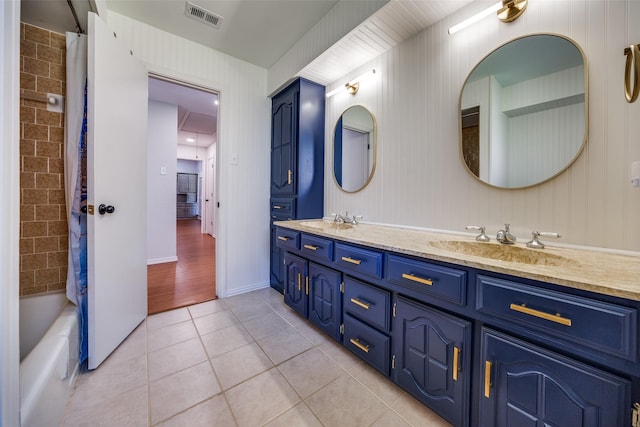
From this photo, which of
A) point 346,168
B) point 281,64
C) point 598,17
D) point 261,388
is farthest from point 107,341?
point 598,17

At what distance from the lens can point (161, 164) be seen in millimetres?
3725

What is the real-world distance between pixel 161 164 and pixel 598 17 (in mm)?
4569

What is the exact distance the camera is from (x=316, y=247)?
1.73m

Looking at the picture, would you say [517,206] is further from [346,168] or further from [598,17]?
[346,168]

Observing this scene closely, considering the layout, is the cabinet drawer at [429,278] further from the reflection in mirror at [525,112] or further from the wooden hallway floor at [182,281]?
the wooden hallway floor at [182,281]

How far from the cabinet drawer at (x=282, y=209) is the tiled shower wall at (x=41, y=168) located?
166 centimetres

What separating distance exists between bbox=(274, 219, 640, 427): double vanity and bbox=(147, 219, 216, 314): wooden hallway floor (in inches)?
70.0

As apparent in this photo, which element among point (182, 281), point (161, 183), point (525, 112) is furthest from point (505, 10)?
point (161, 183)

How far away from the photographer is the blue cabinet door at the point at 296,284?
1.93 m

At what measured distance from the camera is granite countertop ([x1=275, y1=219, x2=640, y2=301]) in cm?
68

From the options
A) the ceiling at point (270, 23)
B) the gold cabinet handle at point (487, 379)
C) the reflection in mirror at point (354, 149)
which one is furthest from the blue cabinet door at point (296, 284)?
the ceiling at point (270, 23)

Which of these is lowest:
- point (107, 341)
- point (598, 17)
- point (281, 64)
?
point (107, 341)

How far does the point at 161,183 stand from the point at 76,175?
2462 mm

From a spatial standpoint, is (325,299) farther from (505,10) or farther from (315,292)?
(505,10)
